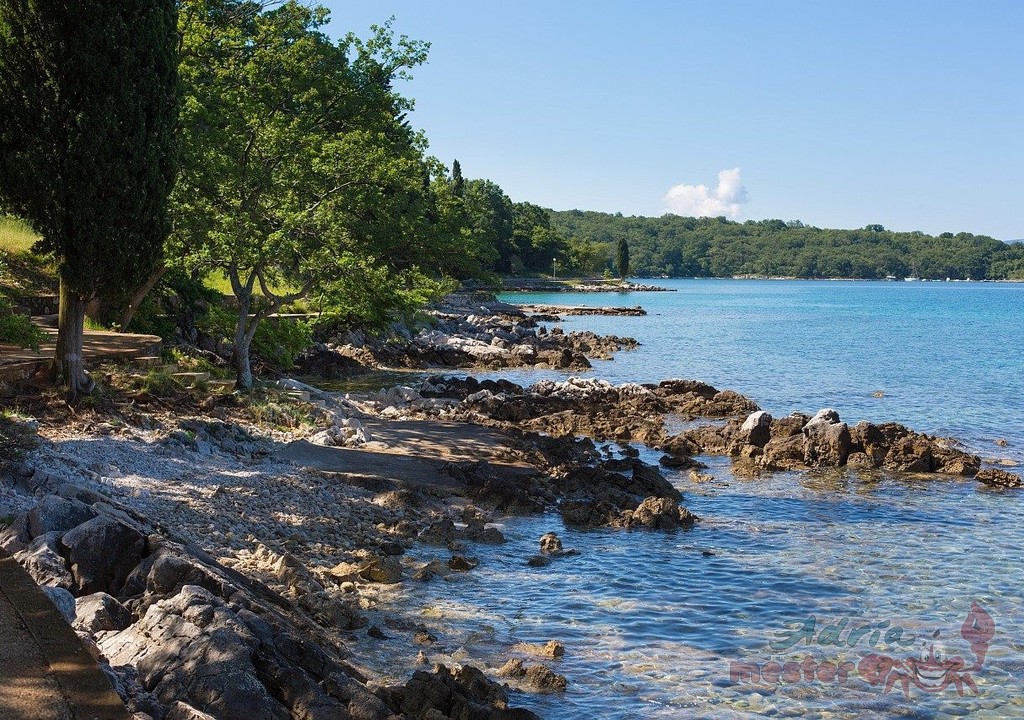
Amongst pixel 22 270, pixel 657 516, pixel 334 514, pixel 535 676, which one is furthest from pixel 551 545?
pixel 22 270

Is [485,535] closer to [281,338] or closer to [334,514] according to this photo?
[334,514]

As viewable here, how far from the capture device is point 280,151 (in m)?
20.7

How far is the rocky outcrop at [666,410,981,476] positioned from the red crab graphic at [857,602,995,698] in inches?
438

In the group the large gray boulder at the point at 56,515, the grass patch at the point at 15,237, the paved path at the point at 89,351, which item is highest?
the grass patch at the point at 15,237

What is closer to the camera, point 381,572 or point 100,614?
point 100,614

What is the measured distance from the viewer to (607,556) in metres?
14.4

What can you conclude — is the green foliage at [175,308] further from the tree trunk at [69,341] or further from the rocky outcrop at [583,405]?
the tree trunk at [69,341]

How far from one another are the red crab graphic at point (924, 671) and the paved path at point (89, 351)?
13173 mm

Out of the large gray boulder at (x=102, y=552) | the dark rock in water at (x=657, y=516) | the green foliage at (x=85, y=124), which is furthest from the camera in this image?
the dark rock in water at (x=657, y=516)

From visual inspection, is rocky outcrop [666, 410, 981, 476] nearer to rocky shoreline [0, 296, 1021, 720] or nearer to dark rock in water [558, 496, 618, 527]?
rocky shoreline [0, 296, 1021, 720]

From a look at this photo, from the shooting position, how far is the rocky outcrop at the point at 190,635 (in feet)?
21.5

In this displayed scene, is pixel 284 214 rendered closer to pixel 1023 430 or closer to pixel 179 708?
pixel 179 708

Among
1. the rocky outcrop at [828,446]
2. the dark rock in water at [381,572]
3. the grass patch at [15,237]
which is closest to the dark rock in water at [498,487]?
the dark rock in water at [381,572]

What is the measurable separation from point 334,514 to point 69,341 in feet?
17.0
